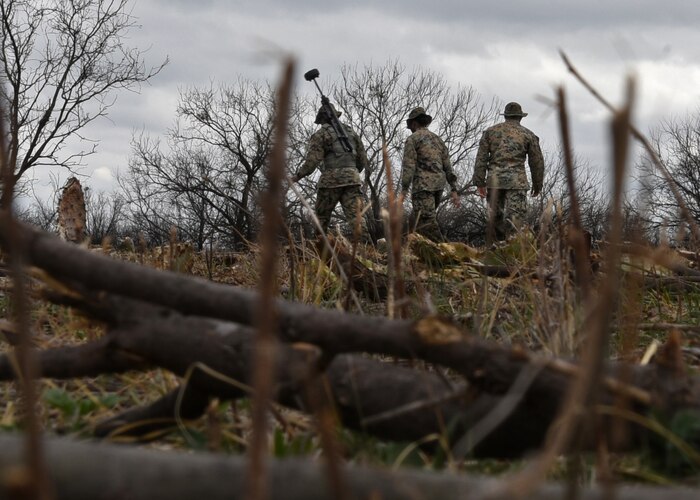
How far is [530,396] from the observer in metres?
1.28

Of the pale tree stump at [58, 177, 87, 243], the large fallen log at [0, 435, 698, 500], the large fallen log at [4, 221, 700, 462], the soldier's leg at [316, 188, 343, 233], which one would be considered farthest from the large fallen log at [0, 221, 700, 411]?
the soldier's leg at [316, 188, 343, 233]

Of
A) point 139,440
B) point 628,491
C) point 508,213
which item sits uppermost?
point 508,213

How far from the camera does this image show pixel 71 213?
721 cm

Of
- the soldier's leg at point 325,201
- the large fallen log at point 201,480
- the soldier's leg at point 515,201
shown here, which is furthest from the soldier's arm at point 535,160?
the large fallen log at point 201,480

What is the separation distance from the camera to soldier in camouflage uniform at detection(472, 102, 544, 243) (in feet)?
40.8

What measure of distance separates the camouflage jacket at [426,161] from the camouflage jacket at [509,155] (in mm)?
1367

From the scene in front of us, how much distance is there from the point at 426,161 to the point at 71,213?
809 centimetres

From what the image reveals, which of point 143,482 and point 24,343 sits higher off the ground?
point 24,343

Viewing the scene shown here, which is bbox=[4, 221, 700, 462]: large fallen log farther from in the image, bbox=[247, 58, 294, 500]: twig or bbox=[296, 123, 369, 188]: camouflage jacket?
bbox=[296, 123, 369, 188]: camouflage jacket

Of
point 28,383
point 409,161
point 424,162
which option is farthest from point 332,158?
point 28,383

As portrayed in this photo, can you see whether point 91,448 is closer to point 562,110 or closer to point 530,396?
point 562,110

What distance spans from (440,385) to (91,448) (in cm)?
71

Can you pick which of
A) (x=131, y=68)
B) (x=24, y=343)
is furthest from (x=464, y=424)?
(x=131, y=68)

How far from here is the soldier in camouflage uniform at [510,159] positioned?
40.8 feet
